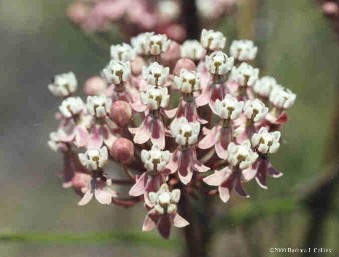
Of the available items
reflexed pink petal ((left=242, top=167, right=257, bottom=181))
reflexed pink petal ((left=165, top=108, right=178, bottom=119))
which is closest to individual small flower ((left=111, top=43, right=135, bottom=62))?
reflexed pink petal ((left=165, top=108, right=178, bottom=119))

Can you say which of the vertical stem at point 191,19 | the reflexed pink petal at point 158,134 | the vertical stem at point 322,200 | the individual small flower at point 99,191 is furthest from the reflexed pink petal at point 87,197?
the vertical stem at point 322,200

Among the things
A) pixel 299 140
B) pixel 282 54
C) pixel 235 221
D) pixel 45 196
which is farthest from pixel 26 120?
pixel 235 221

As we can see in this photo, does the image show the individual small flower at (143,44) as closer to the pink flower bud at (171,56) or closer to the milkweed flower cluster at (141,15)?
the pink flower bud at (171,56)

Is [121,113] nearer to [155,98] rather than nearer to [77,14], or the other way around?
[155,98]

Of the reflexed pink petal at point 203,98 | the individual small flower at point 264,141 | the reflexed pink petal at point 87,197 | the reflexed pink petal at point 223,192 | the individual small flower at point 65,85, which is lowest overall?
the reflexed pink petal at point 223,192

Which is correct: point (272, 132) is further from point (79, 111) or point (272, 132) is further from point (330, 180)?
point (330, 180)

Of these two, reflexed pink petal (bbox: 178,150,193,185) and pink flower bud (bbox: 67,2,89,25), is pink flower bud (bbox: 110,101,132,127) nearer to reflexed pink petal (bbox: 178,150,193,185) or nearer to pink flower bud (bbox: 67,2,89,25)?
reflexed pink petal (bbox: 178,150,193,185)
